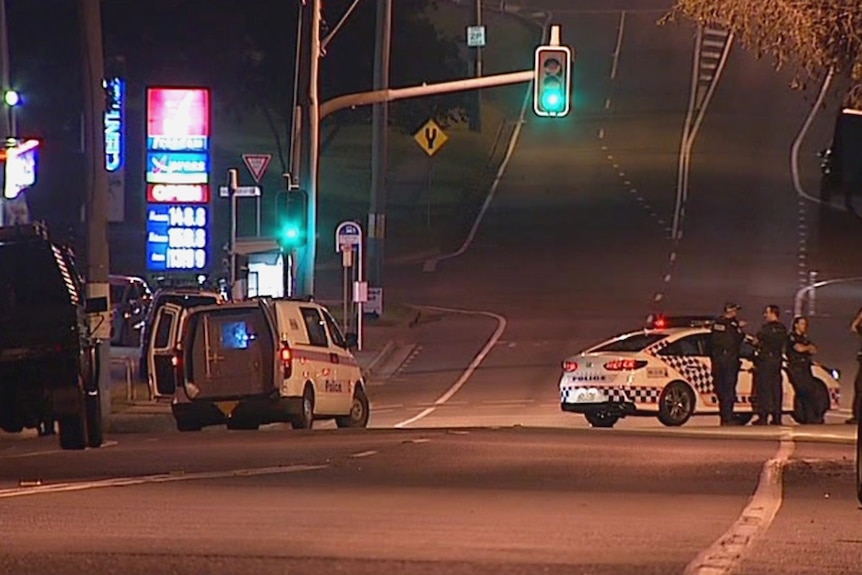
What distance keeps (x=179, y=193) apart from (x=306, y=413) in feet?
36.3

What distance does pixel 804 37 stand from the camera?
2067 cm

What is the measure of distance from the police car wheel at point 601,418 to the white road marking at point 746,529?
9733 mm

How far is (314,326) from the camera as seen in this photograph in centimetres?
2531

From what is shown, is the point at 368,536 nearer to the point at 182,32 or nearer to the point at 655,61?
the point at 182,32

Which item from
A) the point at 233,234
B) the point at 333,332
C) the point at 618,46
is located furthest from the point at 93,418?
the point at 618,46

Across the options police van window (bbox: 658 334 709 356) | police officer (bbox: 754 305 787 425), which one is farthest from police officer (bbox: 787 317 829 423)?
police van window (bbox: 658 334 709 356)

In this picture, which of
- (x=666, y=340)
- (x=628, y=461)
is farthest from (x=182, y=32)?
(x=628, y=461)

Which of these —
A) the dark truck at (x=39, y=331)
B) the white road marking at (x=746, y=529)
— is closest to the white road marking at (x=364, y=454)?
the dark truck at (x=39, y=331)

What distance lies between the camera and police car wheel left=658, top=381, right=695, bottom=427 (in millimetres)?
26250

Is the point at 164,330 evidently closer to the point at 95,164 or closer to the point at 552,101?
the point at 95,164

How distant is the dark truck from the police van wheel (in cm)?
528

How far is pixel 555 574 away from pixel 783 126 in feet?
219

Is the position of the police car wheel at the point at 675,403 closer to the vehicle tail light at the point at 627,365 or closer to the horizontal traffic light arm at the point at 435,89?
the vehicle tail light at the point at 627,365

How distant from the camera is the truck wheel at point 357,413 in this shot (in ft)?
86.6
